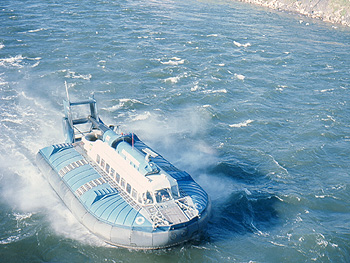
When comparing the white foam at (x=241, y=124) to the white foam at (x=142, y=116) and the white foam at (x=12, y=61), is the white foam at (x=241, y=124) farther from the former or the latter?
the white foam at (x=12, y=61)

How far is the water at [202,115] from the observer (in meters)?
30.0

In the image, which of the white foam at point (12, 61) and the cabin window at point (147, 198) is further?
the white foam at point (12, 61)

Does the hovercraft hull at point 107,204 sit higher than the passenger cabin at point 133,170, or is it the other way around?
the passenger cabin at point 133,170

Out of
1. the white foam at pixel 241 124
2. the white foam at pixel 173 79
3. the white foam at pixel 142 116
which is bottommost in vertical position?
the white foam at pixel 241 124

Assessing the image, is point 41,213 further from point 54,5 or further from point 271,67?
point 54,5

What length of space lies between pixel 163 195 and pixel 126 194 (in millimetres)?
3221

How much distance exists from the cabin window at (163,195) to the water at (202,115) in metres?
4.07

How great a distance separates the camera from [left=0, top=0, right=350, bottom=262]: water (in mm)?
30031

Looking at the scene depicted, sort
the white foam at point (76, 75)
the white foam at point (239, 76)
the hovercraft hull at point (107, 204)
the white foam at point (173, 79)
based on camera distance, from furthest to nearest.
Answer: the white foam at point (239, 76), the white foam at point (173, 79), the white foam at point (76, 75), the hovercraft hull at point (107, 204)

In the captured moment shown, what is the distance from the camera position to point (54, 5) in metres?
95.0

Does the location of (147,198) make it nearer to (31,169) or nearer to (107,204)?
(107,204)

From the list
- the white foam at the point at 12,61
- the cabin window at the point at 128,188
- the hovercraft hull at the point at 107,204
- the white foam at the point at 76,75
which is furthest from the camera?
the white foam at the point at 12,61

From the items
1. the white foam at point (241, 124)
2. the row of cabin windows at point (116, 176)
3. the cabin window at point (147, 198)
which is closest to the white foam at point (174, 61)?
the white foam at point (241, 124)

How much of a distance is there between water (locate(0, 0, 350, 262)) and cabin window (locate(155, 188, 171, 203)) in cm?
407
